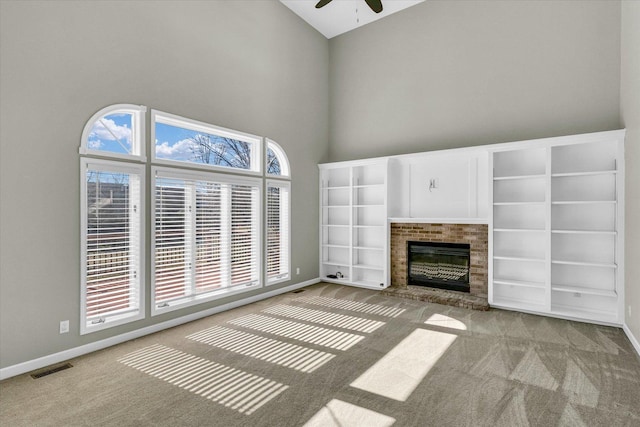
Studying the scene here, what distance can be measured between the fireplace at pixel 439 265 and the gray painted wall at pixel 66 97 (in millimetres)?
3824

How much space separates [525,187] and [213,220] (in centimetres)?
477

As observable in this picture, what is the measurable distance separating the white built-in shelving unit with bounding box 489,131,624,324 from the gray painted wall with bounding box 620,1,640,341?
0.69 ft

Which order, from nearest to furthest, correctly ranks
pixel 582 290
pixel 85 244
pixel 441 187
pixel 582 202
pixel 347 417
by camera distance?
pixel 347 417 → pixel 85 244 → pixel 582 202 → pixel 582 290 → pixel 441 187

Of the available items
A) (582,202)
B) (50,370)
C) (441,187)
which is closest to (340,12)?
(441,187)

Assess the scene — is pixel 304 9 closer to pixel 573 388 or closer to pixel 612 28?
pixel 612 28

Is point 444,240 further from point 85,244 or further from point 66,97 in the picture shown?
point 66,97

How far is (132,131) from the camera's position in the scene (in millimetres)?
3914

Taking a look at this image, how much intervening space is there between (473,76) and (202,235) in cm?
519

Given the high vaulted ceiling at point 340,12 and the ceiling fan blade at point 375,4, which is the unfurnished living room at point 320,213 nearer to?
the high vaulted ceiling at point 340,12

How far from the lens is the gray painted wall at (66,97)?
2959 millimetres

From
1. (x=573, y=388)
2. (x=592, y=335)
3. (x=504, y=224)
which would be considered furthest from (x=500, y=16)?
(x=573, y=388)

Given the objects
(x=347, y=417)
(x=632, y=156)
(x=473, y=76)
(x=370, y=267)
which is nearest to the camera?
(x=347, y=417)

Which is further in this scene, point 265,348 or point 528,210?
point 528,210

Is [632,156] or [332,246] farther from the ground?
[632,156]
